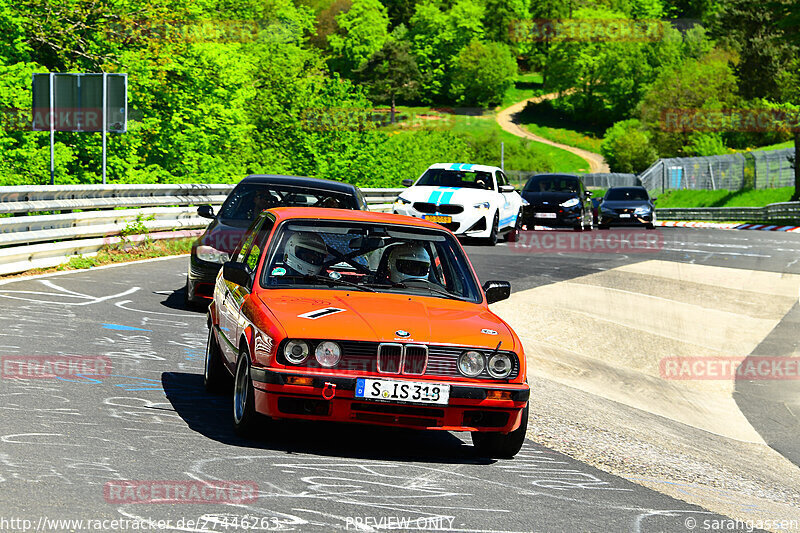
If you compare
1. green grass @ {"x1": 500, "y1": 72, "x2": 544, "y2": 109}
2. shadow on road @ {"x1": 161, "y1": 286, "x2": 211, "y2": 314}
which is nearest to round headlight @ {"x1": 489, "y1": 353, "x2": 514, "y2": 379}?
shadow on road @ {"x1": 161, "y1": 286, "x2": 211, "y2": 314}

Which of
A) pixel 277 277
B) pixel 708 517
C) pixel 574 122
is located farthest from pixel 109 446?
pixel 574 122

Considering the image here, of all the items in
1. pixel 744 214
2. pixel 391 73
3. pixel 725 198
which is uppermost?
pixel 391 73

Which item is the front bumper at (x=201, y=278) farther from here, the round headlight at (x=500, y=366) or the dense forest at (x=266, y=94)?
the dense forest at (x=266, y=94)

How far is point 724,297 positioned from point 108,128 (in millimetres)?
11935

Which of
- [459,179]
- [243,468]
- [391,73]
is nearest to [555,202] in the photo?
[459,179]

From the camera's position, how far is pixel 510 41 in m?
188

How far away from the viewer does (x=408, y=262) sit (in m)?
7.79

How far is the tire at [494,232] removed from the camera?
2459 cm

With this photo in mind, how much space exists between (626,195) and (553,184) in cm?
554

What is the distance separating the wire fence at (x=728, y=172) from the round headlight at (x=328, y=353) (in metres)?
56.1

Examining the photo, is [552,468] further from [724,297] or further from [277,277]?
[724,297]

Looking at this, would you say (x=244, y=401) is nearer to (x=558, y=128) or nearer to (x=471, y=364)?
(x=471, y=364)

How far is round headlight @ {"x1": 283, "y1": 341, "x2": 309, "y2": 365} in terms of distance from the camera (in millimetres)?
6461

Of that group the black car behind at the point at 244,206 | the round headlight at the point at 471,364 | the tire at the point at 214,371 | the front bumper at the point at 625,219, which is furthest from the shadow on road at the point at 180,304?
the front bumper at the point at 625,219
